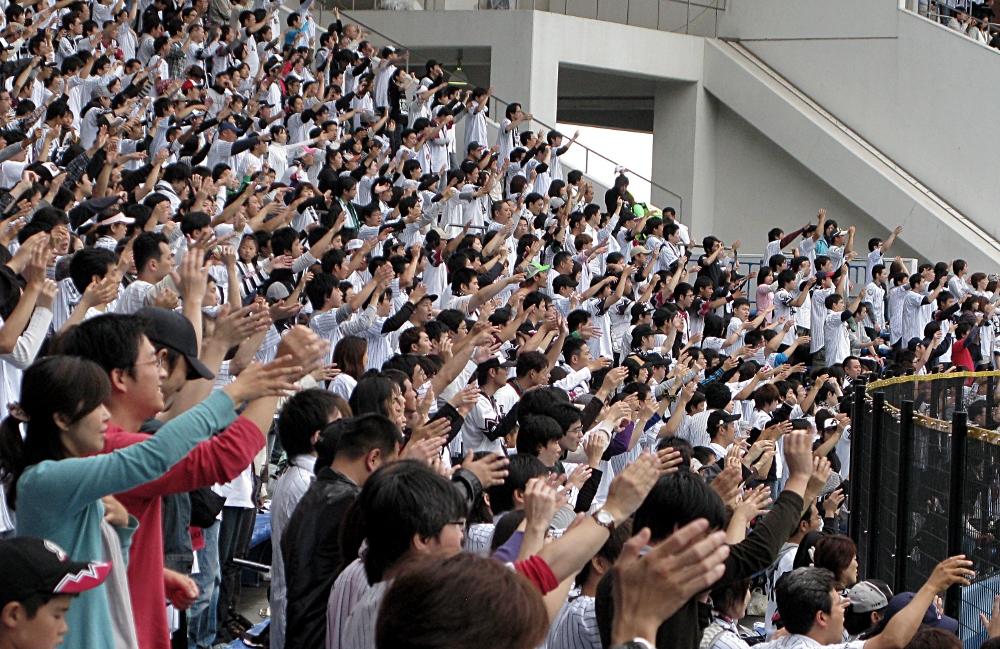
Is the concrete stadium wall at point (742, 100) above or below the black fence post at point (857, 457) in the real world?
above

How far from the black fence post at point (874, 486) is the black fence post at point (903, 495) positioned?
473 millimetres

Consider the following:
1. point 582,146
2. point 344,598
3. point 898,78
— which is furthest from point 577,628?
point 898,78

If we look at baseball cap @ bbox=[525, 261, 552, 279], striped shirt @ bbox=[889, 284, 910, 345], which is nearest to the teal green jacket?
baseball cap @ bbox=[525, 261, 552, 279]

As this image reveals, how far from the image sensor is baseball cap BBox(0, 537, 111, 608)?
2467 millimetres

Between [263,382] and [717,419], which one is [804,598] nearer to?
[263,382]

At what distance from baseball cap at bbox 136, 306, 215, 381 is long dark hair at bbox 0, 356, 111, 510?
42 centimetres

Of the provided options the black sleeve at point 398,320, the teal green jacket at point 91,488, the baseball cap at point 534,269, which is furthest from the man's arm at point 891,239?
the teal green jacket at point 91,488

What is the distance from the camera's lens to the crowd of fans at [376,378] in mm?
2875

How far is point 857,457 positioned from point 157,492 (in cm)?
549

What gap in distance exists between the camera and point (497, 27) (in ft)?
79.5

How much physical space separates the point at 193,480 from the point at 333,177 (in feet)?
37.8

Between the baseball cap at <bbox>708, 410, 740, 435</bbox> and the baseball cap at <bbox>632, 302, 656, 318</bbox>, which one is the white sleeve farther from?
the baseball cap at <bbox>632, 302, 656, 318</bbox>

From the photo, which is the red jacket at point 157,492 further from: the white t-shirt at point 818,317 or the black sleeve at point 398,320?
the white t-shirt at point 818,317

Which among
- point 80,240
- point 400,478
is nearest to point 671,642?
point 400,478
